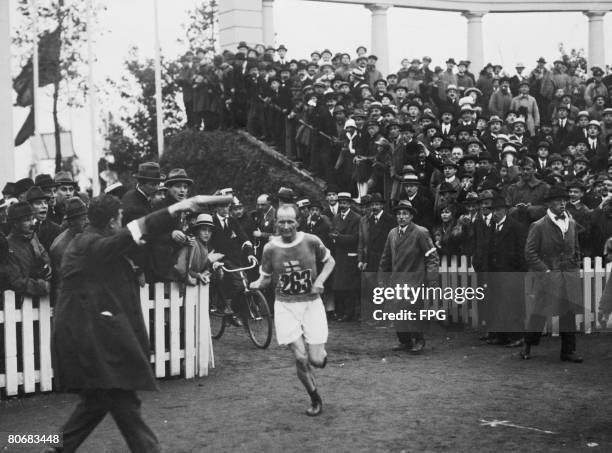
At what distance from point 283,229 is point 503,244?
4470 mm

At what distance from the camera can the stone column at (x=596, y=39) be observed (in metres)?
28.6

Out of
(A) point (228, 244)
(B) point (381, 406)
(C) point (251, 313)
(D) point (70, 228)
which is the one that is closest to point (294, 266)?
(B) point (381, 406)

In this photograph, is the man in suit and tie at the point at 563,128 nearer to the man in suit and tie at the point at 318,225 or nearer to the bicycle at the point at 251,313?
the man in suit and tie at the point at 318,225

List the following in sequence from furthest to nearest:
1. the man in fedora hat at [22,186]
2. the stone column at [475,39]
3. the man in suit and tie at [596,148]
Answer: the stone column at [475,39] → the man in suit and tie at [596,148] → the man in fedora hat at [22,186]

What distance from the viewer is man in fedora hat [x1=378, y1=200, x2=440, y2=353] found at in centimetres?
1159

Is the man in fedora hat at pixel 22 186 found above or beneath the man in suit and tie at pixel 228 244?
above

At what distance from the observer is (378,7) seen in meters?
27.5

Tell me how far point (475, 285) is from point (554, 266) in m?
2.29

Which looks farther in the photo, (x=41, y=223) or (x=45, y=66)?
(x=45, y=66)

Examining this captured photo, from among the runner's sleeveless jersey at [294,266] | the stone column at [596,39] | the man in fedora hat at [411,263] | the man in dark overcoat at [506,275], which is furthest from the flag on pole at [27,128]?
the runner's sleeveless jersey at [294,266]

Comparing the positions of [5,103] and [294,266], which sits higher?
[5,103]

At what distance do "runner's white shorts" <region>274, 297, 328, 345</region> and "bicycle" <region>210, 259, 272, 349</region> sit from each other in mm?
3280

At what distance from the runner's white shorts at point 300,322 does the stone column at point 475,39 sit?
21733 millimetres

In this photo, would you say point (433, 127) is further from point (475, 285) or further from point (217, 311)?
point (217, 311)
